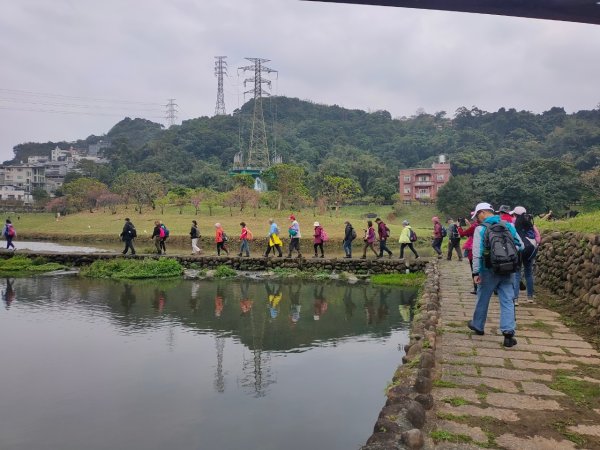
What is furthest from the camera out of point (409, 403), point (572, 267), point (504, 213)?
point (572, 267)

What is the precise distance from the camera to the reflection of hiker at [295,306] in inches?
400

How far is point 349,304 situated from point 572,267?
526cm

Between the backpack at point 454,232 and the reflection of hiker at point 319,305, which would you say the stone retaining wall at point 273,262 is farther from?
the reflection of hiker at point 319,305

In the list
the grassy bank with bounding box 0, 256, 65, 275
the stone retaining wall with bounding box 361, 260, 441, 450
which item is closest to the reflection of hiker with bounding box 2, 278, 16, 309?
the grassy bank with bounding box 0, 256, 65, 275

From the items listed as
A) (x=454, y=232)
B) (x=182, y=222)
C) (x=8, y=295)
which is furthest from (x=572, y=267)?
(x=182, y=222)

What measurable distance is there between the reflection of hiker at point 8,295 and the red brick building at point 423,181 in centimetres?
5529

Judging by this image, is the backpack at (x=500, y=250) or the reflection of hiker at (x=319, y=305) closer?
the backpack at (x=500, y=250)

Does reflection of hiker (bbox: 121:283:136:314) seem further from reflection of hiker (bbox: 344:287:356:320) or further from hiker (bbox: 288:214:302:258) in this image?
hiker (bbox: 288:214:302:258)

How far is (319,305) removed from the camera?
11.6m

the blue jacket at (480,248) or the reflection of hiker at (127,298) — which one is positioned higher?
the blue jacket at (480,248)

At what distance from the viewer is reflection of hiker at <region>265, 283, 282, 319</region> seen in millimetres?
10593

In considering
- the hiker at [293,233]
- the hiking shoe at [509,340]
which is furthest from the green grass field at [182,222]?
the hiking shoe at [509,340]

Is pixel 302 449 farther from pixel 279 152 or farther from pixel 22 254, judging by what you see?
pixel 279 152

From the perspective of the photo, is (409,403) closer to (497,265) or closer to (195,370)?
(497,265)
